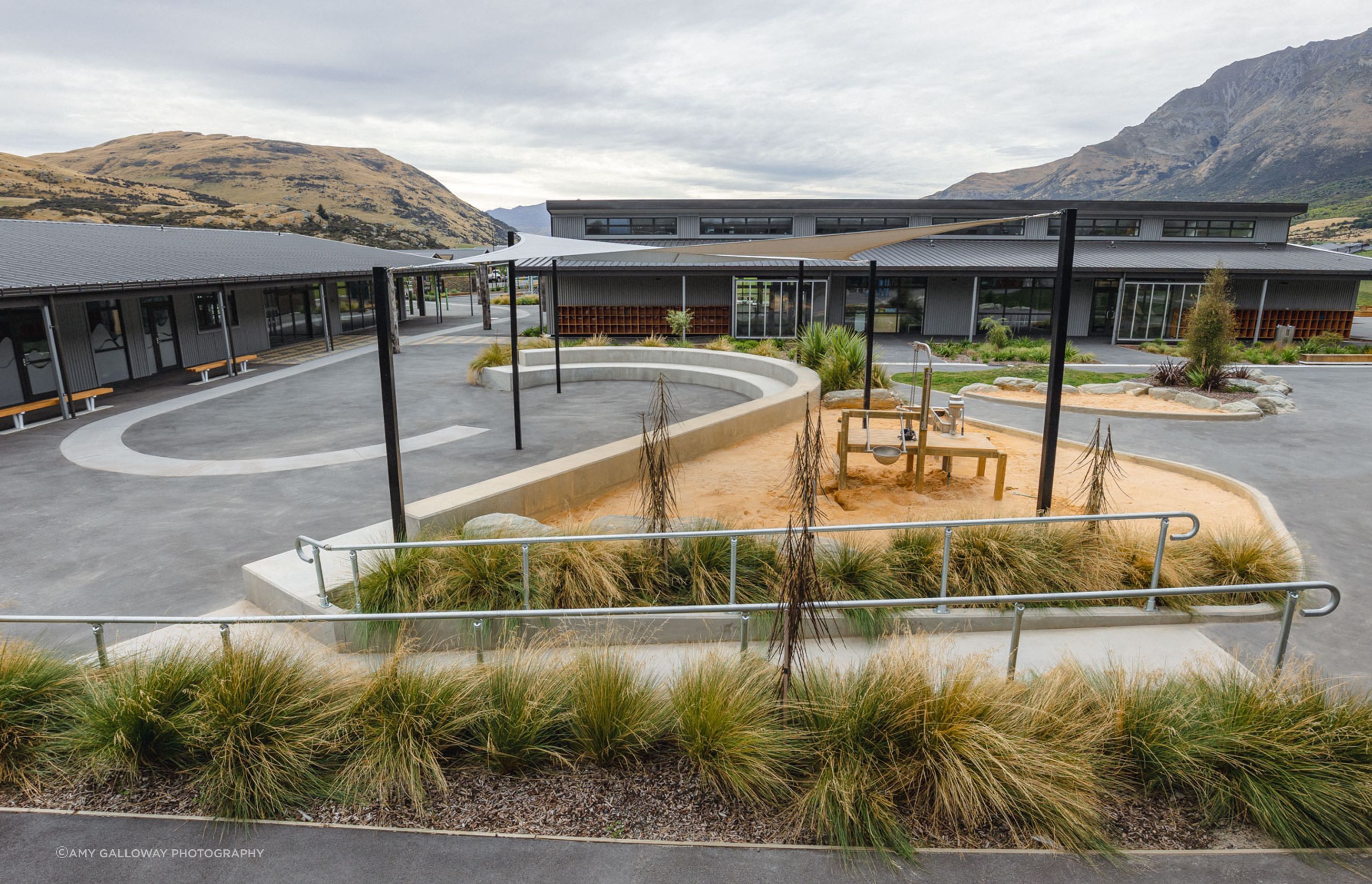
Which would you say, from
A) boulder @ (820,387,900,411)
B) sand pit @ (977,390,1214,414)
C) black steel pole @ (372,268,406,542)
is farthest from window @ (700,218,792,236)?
black steel pole @ (372,268,406,542)

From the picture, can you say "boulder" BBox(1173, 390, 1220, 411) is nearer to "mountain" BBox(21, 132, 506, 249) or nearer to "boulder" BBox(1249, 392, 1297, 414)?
"boulder" BBox(1249, 392, 1297, 414)

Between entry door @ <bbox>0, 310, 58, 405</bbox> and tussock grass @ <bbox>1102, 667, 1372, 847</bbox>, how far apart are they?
17641mm

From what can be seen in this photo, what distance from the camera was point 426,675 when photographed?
432 centimetres

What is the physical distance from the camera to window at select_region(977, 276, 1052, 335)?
94.3 ft

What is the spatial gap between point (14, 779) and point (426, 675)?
6.67 ft

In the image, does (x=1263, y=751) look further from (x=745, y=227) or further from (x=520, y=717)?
(x=745, y=227)

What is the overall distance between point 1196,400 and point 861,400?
673cm

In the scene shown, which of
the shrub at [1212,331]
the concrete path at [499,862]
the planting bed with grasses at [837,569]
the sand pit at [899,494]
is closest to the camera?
the concrete path at [499,862]

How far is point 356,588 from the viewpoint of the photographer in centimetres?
575

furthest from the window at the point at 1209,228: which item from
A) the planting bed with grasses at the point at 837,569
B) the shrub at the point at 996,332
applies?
the planting bed with grasses at the point at 837,569

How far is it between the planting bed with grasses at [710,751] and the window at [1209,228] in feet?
109

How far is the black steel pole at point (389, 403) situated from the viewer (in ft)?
22.6

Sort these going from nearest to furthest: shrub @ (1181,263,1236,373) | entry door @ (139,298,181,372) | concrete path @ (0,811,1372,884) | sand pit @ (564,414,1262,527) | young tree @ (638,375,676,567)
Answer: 1. concrete path @ (0,811,1372,884)
2. young tree @ (638,375,676,567)
3. sand pit @ (564,414,1262,527)
4. shrub @ (1181,263,1236,373)
5. entry door @ (139,298,181,372)

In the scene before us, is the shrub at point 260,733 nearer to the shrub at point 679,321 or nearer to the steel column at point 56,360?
the steel column at point 56,360
